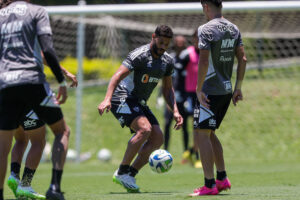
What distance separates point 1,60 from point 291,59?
39.2ft

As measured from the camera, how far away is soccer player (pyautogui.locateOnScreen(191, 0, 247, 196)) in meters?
6.97

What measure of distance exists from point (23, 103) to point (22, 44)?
560 millimetres

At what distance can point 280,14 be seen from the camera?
1570 cm

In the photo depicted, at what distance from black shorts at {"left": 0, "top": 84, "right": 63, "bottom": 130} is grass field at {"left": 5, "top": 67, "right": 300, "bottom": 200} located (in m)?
2.78

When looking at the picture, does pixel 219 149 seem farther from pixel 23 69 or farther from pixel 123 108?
pixel 23 69

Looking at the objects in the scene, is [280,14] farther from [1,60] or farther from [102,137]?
[1,60]

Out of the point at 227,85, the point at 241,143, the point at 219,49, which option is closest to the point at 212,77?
the point at 227,85

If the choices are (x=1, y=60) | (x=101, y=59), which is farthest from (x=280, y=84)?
(x=1, y=60)

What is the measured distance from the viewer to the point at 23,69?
579 cm

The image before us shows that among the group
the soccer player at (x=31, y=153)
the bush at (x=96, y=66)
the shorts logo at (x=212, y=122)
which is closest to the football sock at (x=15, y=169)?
the soccer player at (x=31, y=153)

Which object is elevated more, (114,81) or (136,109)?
(114,81)

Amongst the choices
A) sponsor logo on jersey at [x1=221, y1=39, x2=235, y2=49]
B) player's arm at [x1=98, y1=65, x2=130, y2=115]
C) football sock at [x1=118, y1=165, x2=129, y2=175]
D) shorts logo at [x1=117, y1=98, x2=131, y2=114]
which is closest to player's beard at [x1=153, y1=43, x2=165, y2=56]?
player's arm at [x1=98, y1=65, x2=130, y2=115]

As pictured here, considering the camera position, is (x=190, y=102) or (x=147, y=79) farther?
(x=190, y=102)

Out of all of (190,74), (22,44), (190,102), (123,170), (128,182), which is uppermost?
(22,44)
